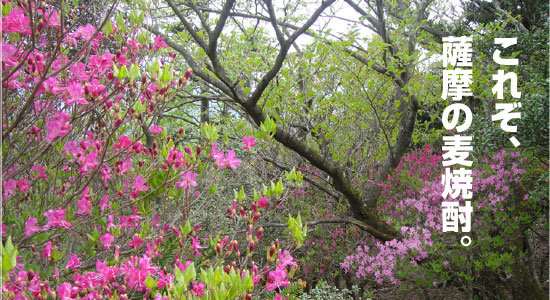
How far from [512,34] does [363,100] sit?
1.67m

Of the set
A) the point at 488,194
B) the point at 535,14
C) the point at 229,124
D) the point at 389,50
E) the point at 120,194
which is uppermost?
the point at 535,14

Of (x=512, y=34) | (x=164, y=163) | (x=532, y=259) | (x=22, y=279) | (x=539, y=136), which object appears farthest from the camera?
(x=532, y=259)

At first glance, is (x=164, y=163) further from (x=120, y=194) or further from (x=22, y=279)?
(x=22, y=279)

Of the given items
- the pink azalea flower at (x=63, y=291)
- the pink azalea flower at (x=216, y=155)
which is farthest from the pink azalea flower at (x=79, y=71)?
the pink azalea flower at (x=63, y=291)

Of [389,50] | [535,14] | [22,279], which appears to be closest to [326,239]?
[389,50]

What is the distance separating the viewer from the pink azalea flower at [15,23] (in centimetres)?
146

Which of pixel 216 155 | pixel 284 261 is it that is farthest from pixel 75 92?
pixel 284 261

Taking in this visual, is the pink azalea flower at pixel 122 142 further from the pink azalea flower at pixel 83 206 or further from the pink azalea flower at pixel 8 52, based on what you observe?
the pink azalea flower at pixel 8 52

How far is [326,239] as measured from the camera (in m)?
5.40

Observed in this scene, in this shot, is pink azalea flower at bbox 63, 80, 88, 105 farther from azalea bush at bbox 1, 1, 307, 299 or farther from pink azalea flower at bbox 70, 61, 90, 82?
pink azalea flower at bbox 70, 61, 90, 82

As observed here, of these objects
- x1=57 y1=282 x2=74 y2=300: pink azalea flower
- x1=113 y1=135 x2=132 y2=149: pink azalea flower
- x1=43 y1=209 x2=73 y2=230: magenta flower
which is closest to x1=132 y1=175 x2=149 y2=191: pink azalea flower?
x1=113 y1=135 x2=132 y2=149: pink azalea flower

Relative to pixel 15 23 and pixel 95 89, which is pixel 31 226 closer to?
pixel 95 89

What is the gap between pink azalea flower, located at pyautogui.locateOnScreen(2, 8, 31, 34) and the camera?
146 centimetres

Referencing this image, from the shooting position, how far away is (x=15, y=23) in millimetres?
1481
